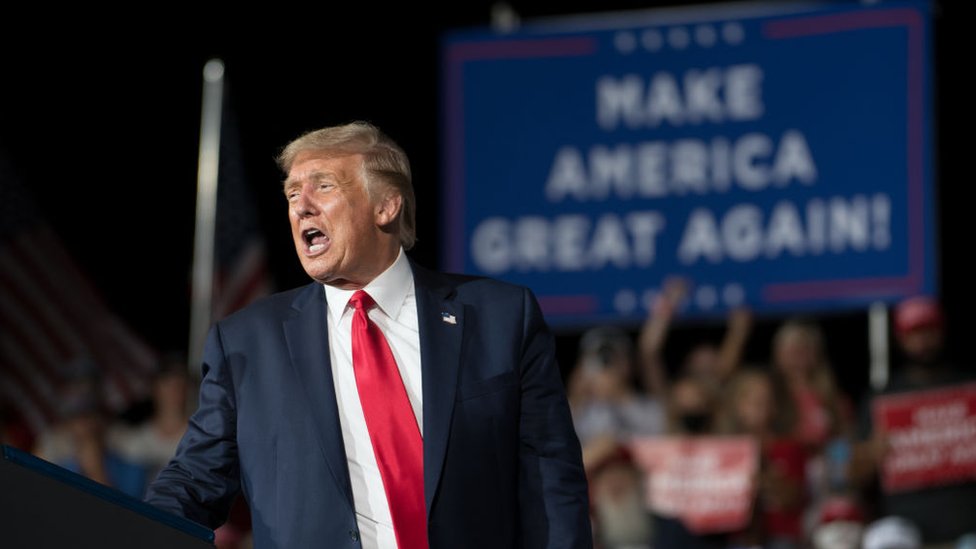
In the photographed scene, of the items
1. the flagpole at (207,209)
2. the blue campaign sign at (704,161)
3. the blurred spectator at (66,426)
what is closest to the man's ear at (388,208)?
the blurred spectator at (66,426)

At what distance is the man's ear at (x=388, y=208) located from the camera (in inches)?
111

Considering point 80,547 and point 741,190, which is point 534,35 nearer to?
point 741,190

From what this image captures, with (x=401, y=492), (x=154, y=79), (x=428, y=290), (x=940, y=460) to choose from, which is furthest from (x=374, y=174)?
(x=154, y=79)

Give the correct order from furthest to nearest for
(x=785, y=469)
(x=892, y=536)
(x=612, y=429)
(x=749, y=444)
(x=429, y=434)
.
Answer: (x=612, y=429), (x=749, y=444), (x=785, y=469), (x=892, y=536), (x=429, y=434)

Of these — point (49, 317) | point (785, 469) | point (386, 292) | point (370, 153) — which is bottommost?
point (785, 469)

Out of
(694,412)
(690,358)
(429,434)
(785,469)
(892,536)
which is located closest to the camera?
(429,434)

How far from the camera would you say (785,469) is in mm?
6016

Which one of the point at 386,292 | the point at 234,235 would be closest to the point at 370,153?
the point at 386,292

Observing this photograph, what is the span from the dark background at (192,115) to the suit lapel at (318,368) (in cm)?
805

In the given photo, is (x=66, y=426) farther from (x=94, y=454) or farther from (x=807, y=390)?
(x=807, y=390)

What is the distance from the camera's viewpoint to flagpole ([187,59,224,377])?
814 centimetres

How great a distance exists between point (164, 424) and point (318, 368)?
434 centimetres

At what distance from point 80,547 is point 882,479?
4134 millimetres

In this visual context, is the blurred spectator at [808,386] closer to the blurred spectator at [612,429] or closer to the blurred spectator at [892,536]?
the blurred spectator at [612,429]
